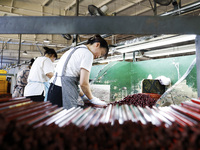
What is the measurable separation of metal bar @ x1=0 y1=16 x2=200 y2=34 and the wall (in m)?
2.09

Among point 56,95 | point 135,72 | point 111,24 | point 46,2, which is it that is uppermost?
point 46,2

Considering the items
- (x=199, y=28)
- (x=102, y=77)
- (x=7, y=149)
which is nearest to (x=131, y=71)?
(x=102, y=77)

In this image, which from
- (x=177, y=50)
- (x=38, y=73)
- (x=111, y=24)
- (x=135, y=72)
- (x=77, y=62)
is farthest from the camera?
(x=135, y=72)

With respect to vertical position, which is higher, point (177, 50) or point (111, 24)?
point (177, 50)

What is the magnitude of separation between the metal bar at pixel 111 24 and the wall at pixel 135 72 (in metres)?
2.09

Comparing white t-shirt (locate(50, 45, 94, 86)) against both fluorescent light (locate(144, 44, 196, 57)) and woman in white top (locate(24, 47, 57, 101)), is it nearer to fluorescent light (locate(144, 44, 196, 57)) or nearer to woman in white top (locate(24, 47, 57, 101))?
woman in white top (locate(24, 47, 57, 101))

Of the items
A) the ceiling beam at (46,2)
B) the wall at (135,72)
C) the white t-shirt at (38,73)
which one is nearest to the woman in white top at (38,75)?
the white t-shirt at (38,73)

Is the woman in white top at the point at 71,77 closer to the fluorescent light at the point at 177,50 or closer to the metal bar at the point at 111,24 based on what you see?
the metal bar at the point at 111,24

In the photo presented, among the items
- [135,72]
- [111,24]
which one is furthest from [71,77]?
[135,72]

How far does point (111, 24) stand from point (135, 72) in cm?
278

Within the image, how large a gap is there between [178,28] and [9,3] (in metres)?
6.21

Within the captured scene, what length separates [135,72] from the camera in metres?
3.41

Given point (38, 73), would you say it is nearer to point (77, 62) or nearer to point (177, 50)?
point (77, 62)

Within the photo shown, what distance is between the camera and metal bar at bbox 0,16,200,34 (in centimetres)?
73
